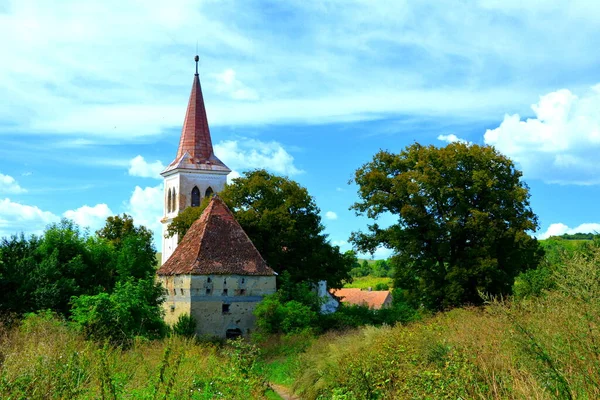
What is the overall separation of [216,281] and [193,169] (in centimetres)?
2868

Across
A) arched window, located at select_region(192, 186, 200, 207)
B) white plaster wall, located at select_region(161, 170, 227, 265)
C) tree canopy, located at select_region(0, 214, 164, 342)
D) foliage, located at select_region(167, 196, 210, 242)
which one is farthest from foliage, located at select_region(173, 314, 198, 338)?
arched window, located at select_region(192, 186, 200, 207)

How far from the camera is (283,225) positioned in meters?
38.6

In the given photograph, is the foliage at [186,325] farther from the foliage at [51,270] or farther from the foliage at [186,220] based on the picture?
the foliage at [186,220]

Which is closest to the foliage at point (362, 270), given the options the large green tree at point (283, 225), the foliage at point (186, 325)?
the large green tree at point (283, 225)

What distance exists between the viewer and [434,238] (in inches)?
1330

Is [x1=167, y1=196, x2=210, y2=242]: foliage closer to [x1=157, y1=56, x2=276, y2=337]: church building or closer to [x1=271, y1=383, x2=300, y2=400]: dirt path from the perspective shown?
[x1=157, y1=56, x2=276, y2=337]: church building

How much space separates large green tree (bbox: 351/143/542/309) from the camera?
32.6 metres

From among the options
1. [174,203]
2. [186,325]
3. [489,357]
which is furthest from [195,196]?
[489,357]

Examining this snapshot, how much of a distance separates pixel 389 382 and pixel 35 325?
10928 mm

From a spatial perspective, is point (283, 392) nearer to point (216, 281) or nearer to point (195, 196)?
point (216, 281)

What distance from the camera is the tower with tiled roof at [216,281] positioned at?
1229 inches

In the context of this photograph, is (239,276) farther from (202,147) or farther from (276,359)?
(202,147)

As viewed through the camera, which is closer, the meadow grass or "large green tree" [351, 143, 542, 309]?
the meadow grass

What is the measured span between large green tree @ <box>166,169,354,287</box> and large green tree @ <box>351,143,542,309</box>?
572cm
